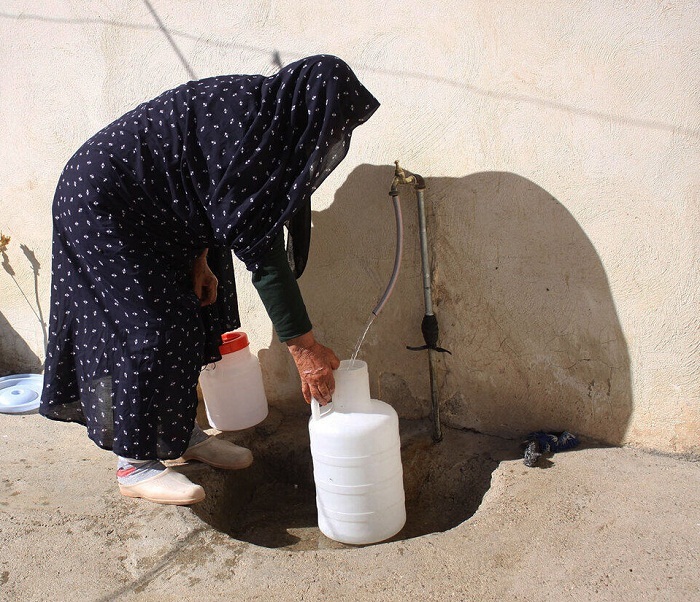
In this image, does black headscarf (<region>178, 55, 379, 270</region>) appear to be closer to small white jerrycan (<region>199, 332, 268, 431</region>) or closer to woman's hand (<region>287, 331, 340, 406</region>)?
woman's hand (<region>287, 331, 340, 406</region>)

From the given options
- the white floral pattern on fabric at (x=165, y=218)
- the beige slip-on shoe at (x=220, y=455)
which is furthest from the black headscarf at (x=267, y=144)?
the beige slip-on shoe at (x=220, y=455)

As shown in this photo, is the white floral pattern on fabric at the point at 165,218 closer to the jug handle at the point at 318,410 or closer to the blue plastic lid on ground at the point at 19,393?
the jug handle at the point at 318,410

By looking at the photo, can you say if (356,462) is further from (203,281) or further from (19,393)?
(19,393)

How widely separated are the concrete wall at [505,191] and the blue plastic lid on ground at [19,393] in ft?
4.09

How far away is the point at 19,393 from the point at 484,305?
2.41 m

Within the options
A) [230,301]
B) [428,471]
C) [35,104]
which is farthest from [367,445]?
[35,104]

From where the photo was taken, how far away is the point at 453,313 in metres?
2.71

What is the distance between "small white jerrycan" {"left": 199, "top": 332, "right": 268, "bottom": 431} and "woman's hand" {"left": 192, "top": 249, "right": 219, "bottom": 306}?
298mm

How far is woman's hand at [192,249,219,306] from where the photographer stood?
2.62 m

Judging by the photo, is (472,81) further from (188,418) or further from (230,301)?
(188,418)

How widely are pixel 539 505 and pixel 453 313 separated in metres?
0.79

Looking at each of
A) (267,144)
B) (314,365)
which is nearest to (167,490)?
(314,365)

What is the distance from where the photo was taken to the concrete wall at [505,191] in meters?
2.21

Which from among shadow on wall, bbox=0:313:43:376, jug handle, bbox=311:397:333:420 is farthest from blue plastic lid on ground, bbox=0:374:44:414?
jug handle, bbox=311:397:333:420
